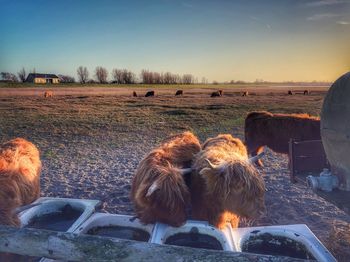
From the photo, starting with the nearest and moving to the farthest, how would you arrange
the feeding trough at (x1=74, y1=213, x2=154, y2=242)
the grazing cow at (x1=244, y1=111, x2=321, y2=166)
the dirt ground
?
the feeding trough at (x1=74, y1=213, x2=154, y2=242), the dirt ground, the grazing cow at (x1=244, y1=111, x2=321, y2=166)

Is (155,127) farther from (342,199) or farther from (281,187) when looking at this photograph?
(342,199)

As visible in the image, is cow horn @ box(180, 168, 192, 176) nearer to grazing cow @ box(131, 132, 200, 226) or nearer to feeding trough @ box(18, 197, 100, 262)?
grazing cow @ box(131, 132, 200, 226)

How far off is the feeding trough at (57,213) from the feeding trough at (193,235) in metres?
1.21

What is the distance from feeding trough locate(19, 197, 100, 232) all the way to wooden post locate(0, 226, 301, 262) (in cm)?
254

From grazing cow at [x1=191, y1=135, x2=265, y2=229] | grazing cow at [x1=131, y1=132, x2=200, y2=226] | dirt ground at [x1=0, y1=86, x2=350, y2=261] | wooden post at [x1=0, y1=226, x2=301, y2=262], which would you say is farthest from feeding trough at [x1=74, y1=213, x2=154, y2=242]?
wooden post at [x1=0, y1=226, x2=301, y2=262]

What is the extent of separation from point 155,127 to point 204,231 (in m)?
10.2

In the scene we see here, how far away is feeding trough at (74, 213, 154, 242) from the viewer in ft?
14.3

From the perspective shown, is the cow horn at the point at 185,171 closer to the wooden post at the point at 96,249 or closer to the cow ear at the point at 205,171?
the cow ear at the point at 205,171

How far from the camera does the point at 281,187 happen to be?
253 inches

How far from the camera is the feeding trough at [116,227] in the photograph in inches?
172

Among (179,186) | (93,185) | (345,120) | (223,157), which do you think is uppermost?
(345,120)

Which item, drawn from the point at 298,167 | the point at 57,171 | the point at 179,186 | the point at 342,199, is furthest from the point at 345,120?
the point at 57,171

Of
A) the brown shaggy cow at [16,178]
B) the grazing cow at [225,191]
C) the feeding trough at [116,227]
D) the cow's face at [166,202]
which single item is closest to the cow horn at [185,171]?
the grazing cow at [225,191]

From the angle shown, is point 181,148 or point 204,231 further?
point 181,148
